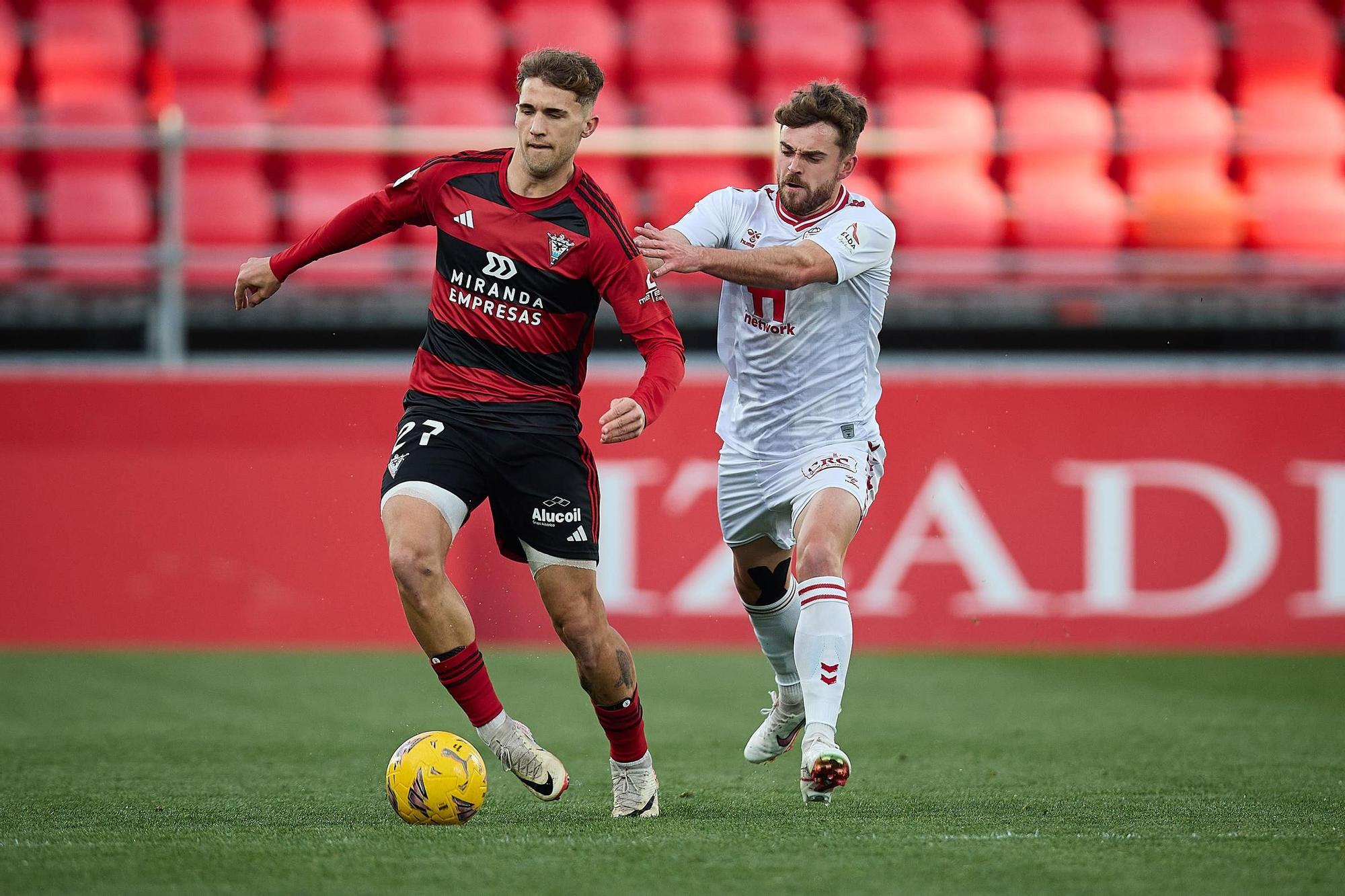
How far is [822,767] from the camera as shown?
4.62 metres

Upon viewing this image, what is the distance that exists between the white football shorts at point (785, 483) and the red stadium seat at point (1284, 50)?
726cm

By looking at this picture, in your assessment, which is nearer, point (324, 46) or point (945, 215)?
point (945, 215)

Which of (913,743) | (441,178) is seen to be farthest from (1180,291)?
(441,178)

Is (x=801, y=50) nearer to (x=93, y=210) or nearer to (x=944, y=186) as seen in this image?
(x=944, y=186)

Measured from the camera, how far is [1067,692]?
7.87 metres

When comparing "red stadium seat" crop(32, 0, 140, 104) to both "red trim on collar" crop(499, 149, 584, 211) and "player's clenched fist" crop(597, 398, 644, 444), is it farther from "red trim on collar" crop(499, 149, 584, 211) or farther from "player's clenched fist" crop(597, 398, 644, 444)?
"player's clenched fist" crop(597, 398, 644, 444)

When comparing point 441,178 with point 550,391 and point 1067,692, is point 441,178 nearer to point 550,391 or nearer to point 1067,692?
point 550,391

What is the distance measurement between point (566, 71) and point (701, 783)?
2.29 metres

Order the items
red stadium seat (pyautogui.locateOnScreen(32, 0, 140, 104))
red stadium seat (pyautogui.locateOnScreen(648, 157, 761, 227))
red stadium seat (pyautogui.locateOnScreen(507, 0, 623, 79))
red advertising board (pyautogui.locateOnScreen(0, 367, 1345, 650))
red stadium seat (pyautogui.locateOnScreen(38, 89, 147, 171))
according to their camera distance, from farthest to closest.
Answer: red stadium seat (pyautogui.locateOnScreen(507, 0, 623, 79)) < red stadium seat (pyautogui.locateOnScreen(32, 0, 140, 104)) < red stadium seat (pyautogui.locateOnScreen(648, 157, 761, 227)) < red stadium seat (pyautogui.locateOnScreen(38, 89, 147, 171)) < red advertising board (pyautogui.locateOnScreen(0, 367, 1345, 650))

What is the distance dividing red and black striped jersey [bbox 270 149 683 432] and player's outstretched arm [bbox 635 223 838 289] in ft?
0.25

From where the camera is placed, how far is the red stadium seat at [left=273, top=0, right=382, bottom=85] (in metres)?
10.9

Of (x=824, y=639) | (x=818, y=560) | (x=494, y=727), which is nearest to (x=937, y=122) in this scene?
(x=818, y=560)

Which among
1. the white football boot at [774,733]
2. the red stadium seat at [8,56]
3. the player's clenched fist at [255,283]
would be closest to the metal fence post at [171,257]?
the red stadium seat at [8,56]

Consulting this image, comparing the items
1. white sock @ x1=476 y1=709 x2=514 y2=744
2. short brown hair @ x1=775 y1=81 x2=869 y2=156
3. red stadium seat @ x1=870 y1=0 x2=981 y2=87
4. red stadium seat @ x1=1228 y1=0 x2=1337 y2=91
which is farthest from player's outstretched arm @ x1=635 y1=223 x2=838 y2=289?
red stadium seat @ x1=1228 y1=0 x2=1337 y2=91
